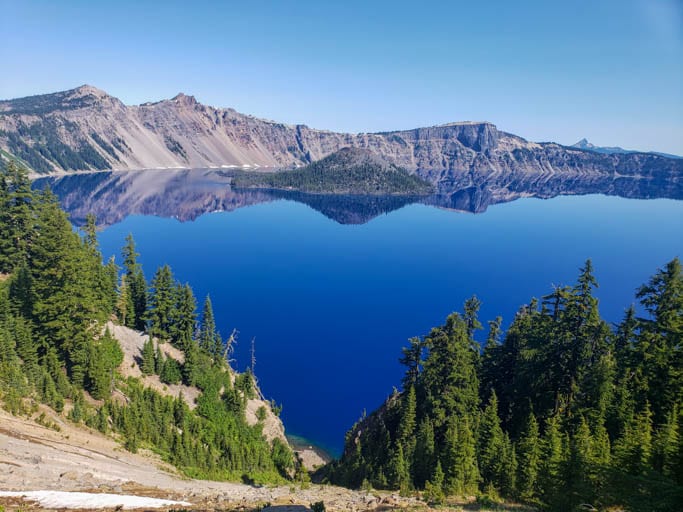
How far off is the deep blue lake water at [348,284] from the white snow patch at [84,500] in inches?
1690

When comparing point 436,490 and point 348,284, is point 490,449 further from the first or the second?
point 348,284

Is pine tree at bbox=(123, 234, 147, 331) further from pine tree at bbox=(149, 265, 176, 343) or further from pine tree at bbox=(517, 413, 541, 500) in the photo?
pine tree at bbox=(517, 413, 541, 500)

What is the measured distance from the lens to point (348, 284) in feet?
409

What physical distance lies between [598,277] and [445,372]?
110 meters

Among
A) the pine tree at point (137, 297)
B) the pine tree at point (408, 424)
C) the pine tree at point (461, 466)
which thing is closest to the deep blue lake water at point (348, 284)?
the pine tree at point (137, 297)

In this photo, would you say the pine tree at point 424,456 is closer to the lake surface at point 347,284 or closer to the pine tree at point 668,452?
the pine tree at point 668,452

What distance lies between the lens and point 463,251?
544ft

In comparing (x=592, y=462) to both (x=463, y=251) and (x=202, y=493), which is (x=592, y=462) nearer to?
(x=202, y=493)

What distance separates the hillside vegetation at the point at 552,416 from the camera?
67.9 feet

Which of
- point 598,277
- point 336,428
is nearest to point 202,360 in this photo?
point 336,428

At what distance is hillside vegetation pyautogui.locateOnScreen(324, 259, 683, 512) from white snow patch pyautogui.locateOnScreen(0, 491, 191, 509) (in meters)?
15.1

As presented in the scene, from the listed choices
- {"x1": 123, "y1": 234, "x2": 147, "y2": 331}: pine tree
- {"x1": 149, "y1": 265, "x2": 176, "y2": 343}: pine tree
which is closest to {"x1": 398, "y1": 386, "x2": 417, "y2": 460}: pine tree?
{"x1": 149, "y1": 265, "x2": 176, "y2": 343}: pine tree

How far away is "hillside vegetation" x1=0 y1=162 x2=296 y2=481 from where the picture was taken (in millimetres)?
32594

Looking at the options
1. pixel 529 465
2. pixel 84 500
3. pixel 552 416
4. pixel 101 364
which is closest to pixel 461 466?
pixel 529 465
